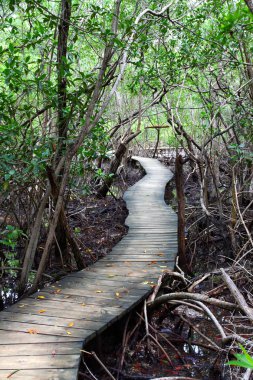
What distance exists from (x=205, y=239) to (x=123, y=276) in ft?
7.99

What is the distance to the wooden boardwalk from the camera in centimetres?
248

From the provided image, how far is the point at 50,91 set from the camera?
3807mm

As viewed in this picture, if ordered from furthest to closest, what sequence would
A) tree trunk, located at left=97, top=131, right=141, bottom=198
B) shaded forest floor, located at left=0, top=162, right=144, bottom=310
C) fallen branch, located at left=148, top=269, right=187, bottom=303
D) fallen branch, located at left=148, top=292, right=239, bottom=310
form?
tree trunk, located at left=97, top=131, right=141, bottom=198 → shaded forest floor, located at left=0, top=162, right=144, bottom=310 → fallen branch, located at left=148, top=269, right=187, bottom=303 → fallen branch, located at left=148, top=292, right=239, bottom=310

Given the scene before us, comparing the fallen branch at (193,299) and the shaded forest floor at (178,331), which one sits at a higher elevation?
the fallen branch at (193,299)

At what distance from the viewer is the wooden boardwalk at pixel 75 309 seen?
8.13ft

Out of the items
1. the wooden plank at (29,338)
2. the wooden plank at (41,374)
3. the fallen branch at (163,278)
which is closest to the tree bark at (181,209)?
the fallen branch at (163,278)

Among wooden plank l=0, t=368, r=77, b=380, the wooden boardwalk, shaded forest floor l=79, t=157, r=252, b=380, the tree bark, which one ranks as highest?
the tree bark

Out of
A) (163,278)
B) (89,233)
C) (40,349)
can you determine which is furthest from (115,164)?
(40,349)

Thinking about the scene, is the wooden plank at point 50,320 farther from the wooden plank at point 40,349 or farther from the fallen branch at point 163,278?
the fallen branch at point 163,278

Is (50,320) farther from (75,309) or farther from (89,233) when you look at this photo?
(89,233)

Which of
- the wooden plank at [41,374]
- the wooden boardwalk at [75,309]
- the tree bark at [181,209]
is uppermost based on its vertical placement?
the tree bark at [181,209]

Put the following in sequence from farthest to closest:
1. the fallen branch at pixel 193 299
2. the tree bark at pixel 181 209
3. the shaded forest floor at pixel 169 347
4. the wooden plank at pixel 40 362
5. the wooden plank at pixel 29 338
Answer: the tree bark at pixel 181 209 < the shaded forest floor at pixel 169 347 < the fallen branch at pixel 193 299 < the wooden plank at pixel 29 338 < the wooden plank at pixel 40 362

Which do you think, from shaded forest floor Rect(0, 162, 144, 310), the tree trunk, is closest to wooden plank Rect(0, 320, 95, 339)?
shaded forest floor Rect(0, 162, 144, 310)

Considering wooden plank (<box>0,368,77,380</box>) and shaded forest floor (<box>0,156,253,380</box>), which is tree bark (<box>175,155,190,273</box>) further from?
wooden plank (<box>0,368,77,380</box>)
